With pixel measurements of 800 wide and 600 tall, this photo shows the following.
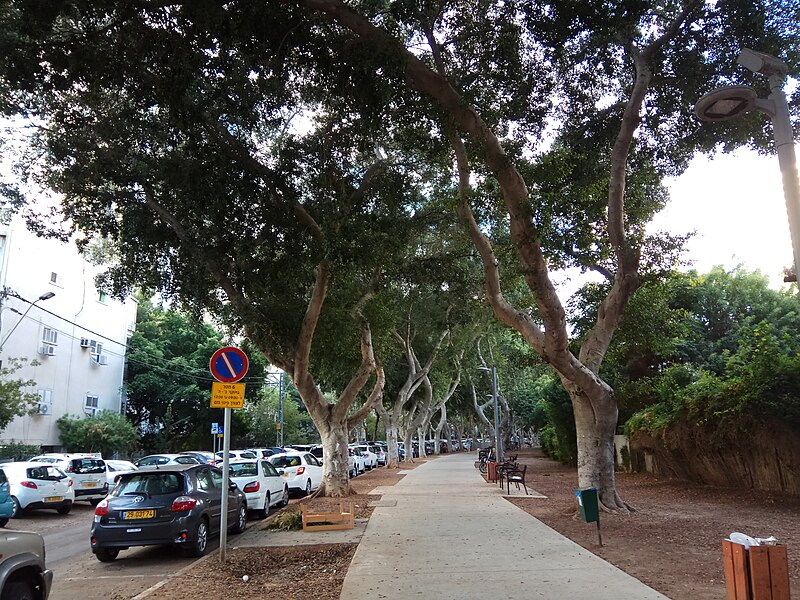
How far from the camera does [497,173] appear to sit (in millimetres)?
10219

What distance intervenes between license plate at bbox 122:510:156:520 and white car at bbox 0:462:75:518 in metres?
8.59

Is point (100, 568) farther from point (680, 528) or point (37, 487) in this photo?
point (680, 528)

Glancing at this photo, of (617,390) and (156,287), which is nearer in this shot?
(156,287)

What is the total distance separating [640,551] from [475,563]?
246 centimetres

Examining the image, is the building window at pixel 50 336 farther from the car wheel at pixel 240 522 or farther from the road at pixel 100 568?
the car wheel at pixel 240 522

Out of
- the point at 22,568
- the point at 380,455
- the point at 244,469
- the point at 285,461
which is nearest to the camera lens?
the point at 22,568

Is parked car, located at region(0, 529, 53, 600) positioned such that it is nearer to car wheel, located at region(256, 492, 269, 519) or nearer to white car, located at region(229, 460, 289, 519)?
white car, located at region(229, 460, 289, 519)

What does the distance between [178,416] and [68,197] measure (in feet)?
97.1

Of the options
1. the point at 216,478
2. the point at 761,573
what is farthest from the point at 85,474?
the point at 761,573

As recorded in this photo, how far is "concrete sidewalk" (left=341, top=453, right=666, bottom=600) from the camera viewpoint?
6215mm

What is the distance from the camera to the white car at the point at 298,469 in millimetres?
19281

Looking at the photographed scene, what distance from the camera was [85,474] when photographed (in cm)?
1877

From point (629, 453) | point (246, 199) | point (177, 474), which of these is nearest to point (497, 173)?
point (246, 199)

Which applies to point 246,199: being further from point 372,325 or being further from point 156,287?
point 372,325
